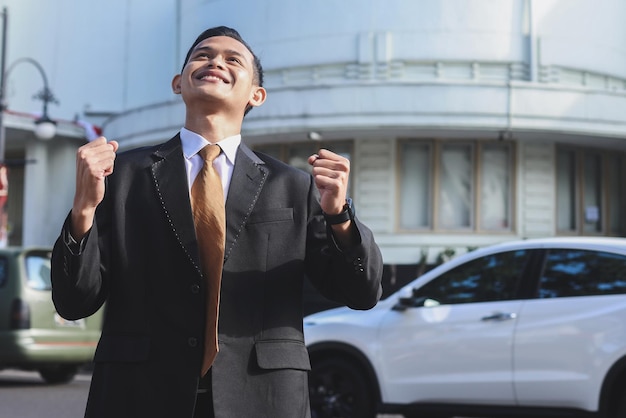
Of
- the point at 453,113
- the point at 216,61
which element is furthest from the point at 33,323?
the point at 453,113

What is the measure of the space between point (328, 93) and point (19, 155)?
45.3ft

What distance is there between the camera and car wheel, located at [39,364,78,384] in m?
13.3

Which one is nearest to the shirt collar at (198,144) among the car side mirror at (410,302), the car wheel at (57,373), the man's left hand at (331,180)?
the man's left hand at (331,180)

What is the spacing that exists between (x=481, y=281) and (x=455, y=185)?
1396cm

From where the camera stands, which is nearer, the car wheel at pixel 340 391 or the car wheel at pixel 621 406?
the car wheel at pixel 621 406

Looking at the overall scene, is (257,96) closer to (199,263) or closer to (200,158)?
(200,158)

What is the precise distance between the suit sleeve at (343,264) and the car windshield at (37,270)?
976 centimetres

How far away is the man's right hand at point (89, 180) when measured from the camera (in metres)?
2.59

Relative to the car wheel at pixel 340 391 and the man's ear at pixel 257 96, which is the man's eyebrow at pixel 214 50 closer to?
the man's ear at pixel 257 96

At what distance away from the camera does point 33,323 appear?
12125 mm

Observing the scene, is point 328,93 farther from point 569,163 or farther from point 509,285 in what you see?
point 509,285

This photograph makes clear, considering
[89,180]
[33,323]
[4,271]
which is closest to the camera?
[89,180]

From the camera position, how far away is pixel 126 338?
2674mm

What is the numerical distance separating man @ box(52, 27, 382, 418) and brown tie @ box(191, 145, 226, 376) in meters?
0.02
